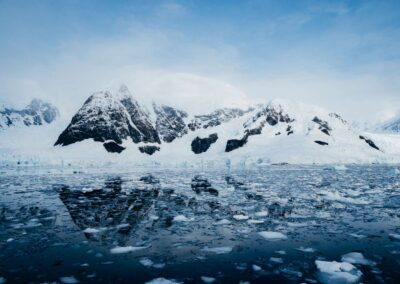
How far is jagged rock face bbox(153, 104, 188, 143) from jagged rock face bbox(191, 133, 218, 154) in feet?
41.5

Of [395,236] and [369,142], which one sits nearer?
[395,236]

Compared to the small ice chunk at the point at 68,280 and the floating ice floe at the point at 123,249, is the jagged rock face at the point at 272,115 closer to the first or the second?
the floating ice floe at the point at 123,249

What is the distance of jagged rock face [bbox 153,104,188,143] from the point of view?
135 meters

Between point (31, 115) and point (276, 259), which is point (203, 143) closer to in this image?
point (31, 115)

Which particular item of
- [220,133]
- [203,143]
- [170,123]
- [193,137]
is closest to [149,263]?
[203,143]

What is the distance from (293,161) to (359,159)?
19839 mm

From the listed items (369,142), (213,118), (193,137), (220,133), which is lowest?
(193,137)

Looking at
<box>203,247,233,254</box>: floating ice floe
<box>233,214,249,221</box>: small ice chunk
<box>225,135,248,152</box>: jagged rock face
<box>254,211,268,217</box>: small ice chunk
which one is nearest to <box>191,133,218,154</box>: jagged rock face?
<box>225,135,248,152</box>: jagged rock face

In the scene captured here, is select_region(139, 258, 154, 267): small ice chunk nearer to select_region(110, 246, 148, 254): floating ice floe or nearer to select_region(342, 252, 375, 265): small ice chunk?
select_region(110, 246, 148, 254): floating ice floe

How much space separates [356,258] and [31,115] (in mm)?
149392

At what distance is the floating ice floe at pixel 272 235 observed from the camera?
9.47 metres

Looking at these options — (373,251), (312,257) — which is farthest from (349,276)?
(373,251)

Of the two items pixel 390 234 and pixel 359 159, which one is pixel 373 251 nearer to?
pixel 390 234

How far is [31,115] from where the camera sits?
138875 mm
